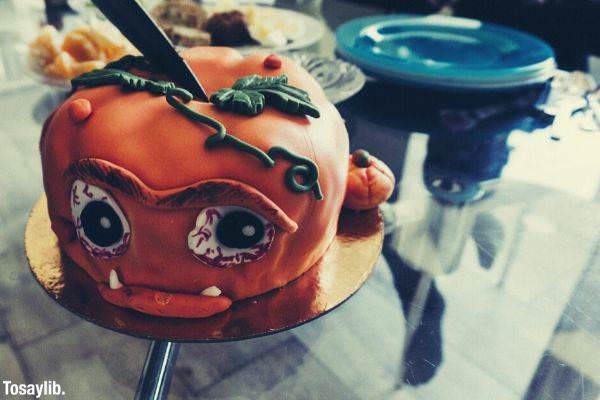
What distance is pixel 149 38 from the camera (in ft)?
1.65

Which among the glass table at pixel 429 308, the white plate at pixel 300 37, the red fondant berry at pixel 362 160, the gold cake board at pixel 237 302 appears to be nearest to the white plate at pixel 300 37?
the white plate at pixel 300 37

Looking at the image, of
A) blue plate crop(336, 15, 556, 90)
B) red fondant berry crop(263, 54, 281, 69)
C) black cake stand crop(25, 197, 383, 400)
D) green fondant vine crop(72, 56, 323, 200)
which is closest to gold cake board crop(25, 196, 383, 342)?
black cake stand crop(25, 197, 383, 400)

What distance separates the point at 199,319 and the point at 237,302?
5 cm

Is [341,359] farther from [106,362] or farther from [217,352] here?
[106,362]

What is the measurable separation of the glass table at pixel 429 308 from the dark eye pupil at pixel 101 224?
152 mm

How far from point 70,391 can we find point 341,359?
0.29 meters

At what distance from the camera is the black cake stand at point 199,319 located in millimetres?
514

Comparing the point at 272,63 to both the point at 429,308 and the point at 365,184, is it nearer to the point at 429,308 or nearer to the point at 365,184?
the point at 365,184

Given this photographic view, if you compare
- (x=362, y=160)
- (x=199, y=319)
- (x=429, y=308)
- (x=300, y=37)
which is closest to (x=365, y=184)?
(x=362, y=160)

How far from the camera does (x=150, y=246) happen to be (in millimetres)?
511

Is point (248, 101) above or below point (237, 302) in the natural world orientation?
above

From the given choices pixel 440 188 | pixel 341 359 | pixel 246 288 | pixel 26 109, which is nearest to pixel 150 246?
pixel 246 288

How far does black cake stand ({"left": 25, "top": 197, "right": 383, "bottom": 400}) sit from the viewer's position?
0.51 m

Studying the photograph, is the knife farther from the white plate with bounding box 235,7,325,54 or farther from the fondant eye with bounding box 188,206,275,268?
the white plate with bounding box 235,7,325,54
